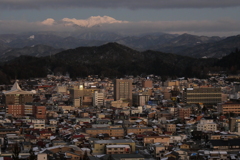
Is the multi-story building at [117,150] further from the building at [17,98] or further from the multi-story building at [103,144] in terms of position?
the building at [17,98]

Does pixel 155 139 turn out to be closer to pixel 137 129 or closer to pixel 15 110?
pixel 137 129

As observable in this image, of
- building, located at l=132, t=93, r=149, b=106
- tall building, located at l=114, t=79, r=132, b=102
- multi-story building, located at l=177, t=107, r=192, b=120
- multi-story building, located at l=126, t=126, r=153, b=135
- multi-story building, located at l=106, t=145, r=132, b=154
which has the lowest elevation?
multi-story building, located at l=106, t=145, r=132, b=154

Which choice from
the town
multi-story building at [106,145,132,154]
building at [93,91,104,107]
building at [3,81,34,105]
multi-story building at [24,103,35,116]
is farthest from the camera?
building at [93,91,104,107]

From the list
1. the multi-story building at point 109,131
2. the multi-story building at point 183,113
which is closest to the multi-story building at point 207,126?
the multi-story building at point 109,131

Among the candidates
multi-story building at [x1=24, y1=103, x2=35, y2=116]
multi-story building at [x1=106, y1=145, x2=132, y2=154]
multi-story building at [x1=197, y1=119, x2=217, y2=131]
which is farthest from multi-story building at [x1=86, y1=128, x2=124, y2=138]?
multi-story building at [x1=24, y1=103, x2=35, y2=116]

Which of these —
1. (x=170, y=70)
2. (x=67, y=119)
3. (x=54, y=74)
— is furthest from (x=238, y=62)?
(x=67, y=119)

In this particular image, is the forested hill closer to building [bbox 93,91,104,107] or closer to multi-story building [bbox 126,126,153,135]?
building [bbox 93,91,104,107]

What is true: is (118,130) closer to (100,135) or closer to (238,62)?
(100,135)

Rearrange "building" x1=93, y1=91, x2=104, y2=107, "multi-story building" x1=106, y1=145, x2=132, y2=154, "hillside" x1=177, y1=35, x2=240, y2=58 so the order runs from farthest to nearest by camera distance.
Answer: "hillside" x1=177, y1=35, x2=240, y2=58 < "building" x1=93, y1=91, x2=104, y2=107 < "multi-story building" x1=106, y1=145, x2=132, y2=154
